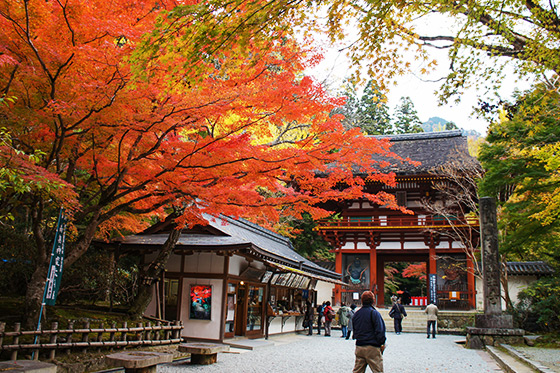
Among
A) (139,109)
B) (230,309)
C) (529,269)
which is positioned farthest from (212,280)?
(529,269)

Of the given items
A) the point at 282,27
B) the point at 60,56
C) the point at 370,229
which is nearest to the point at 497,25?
the point at 282,27

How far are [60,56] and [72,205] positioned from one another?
2.54 m

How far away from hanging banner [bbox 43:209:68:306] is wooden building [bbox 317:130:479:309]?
1718 cm

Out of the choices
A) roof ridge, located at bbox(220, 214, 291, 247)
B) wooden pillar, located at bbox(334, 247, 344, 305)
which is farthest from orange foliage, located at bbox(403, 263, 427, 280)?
roof ridge, located at bbox(220, 214, 291, 247)

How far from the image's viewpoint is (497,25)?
615 centimetres

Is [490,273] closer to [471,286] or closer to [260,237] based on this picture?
[260,237]

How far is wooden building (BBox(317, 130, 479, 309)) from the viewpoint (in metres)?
21.9

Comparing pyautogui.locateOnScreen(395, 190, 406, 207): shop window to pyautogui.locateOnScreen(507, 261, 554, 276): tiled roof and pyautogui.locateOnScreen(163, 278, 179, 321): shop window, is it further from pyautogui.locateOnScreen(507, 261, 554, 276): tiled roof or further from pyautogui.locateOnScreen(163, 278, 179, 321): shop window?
pyautogui.locateOnScreen(163, 278, 179, 321): shop window

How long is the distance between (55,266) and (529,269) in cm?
2008

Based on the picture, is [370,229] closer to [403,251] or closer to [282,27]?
[403,251]

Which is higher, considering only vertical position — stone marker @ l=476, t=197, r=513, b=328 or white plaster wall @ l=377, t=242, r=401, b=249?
white plaster wall @ l=377, t=242, r=401, b=249

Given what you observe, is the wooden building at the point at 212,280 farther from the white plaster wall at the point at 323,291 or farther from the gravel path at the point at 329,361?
the white plaster wall at the point at 323,291

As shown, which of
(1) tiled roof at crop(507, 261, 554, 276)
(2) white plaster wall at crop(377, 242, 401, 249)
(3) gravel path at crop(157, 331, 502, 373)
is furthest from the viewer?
(2) white plaster wall at crop(377, 242, 401, 249)

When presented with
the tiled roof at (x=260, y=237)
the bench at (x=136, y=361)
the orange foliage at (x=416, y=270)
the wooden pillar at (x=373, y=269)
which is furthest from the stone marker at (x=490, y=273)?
the orange foliage at (x=416, y=270)
